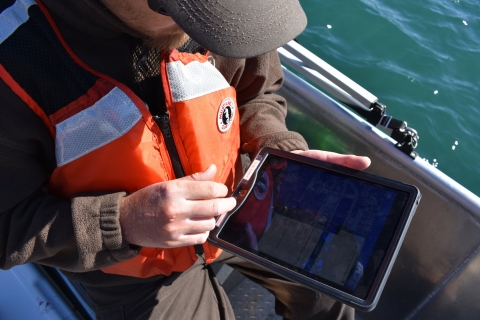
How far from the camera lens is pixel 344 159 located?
1.39 metres

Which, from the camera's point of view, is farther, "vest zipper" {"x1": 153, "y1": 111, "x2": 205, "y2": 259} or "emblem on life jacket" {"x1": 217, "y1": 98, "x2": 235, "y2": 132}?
"emblem on life jacket" {"x1": 217, "y1": 98, "x2": 235, "y2": 132}

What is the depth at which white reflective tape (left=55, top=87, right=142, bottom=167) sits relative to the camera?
3.63 feet

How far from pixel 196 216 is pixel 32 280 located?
967 millimetres

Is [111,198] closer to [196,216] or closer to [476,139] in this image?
[196,216]

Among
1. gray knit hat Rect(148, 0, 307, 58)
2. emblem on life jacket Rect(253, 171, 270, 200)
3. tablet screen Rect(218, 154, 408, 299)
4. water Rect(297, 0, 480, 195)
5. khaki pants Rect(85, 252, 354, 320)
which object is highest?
gray knit hat Rect(148, 0, 307, 58)

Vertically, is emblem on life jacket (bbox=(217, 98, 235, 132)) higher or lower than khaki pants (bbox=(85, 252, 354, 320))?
higher

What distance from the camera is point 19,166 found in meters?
1.11

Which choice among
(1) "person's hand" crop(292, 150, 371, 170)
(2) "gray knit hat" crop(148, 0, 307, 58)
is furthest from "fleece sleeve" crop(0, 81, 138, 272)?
(1) "person's hand" crop(292, 150, 371, 170)

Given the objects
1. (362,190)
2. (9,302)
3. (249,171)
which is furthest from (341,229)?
(9,302)

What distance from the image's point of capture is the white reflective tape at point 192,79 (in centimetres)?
123

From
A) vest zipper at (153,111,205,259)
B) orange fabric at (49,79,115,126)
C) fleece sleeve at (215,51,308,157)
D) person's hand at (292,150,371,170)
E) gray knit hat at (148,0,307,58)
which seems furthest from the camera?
fleece sleeve at (215,51,308,157)

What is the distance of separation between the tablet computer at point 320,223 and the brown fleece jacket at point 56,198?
33 centimetres

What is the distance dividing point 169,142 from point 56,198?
0.38 meters

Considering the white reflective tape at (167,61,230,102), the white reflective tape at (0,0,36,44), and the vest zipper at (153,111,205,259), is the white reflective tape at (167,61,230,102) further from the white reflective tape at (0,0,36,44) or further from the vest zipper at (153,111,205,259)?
the white reflective tape at (0,0,36,44)
